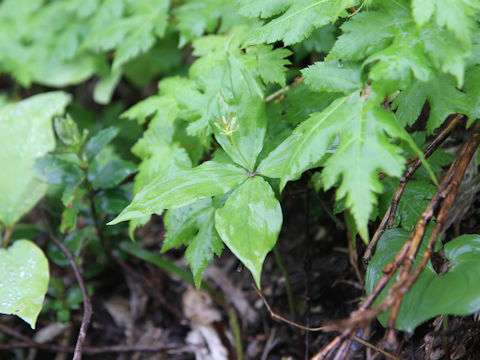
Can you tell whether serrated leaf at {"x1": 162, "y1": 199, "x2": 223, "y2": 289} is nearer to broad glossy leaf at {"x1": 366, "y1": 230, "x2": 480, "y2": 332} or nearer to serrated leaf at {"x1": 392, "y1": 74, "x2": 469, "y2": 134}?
broad glossy leaf at {"x1": 366, "y1": 230, "x2": 480, "y2": 332}

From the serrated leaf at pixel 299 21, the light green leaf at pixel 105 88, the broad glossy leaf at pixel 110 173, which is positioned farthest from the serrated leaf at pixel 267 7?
the light green leaf at pixel 105 88

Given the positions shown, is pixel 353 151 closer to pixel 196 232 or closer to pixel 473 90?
pixel 473 90

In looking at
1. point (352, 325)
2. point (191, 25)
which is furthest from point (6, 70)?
point (352, 325)

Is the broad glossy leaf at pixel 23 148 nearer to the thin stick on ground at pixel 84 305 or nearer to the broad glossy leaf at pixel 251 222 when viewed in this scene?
the thin stick on ground at pixel 84 305

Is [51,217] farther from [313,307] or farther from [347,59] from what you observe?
[347,59]

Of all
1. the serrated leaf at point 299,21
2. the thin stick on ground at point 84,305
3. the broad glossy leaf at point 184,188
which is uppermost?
the serrated leaf at point 299,21
